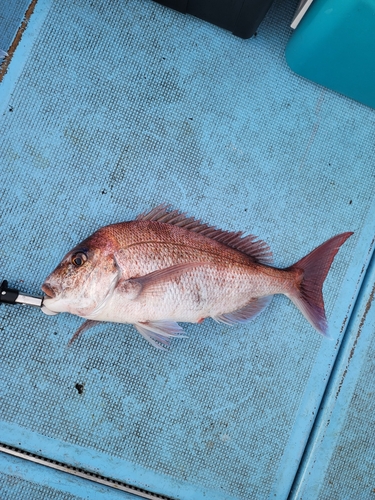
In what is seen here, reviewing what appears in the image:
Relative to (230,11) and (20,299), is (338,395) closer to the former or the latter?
(20,299)

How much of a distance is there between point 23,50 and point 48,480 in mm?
1990

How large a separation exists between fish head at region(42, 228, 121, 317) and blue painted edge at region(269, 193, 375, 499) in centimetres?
116

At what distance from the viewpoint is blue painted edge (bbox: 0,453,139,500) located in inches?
73.6

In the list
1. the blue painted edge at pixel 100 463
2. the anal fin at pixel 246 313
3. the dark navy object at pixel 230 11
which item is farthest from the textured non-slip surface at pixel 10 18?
the blue painted edge at pixel 100 463

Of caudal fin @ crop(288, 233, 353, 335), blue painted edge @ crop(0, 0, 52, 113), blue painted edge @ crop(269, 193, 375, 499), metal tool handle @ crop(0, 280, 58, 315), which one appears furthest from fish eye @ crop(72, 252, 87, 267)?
blue painted edge @ crop(269, 193, 375, 499)

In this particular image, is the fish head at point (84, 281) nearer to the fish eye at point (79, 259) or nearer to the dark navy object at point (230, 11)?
the fish eye at point (79, 259)

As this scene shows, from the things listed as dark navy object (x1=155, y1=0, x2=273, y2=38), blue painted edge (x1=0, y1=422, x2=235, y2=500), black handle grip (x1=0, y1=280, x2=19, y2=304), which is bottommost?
blue painted edge (x1=0, y1=422, x2=235, y2=500)

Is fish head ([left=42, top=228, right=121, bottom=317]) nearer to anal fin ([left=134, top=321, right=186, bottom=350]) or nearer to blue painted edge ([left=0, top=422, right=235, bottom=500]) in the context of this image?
anal fin ([left=134, top=321, right=186, bottom=350])

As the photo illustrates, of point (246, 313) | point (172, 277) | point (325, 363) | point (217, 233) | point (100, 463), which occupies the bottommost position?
point (100, 463)

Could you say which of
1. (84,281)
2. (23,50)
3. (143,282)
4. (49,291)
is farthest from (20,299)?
(23,50)

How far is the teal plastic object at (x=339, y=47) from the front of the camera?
166 centimetres

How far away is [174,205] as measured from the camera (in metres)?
1.99

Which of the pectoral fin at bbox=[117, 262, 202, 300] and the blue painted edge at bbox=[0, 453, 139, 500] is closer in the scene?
the pectoral fin at bbox=[117, 262, 202, 300]

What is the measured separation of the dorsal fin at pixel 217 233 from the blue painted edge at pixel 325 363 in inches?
19.0
